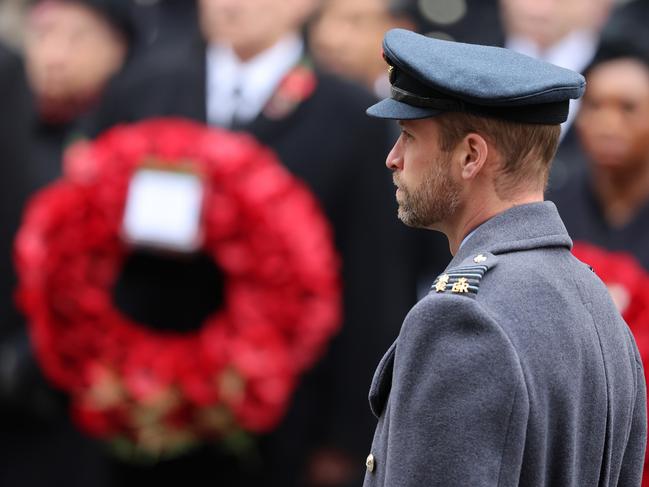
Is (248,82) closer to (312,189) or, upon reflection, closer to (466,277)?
(312,189)

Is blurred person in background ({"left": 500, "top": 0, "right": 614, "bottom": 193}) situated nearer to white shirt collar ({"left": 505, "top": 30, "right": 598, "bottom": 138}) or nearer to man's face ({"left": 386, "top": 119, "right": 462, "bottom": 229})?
white shirt collar ({"left": 505, "top": 30, "right": 598, "bottom": 138})

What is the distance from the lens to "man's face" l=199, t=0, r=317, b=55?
584cm

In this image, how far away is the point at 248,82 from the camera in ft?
19.2

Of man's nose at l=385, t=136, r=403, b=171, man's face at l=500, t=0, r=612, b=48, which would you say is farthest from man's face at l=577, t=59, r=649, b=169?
man's nose at l=385, t=136, r=403, b=171

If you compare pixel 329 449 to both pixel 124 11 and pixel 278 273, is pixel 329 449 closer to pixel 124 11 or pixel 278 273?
pixel 278 273

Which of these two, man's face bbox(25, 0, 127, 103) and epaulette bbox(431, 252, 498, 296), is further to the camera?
man's face bbox(25, 0, 127, 103)

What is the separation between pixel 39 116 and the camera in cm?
681

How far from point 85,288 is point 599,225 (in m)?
1.83

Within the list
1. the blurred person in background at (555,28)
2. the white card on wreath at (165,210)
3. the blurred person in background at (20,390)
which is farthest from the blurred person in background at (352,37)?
the white card on wreath at (165,210)

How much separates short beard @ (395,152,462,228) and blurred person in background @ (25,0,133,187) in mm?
4255

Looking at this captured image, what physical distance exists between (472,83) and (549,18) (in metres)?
4.75

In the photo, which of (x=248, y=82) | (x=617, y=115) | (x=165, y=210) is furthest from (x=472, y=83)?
(x=248, y=82)

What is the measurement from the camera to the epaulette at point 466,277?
264 centimetres

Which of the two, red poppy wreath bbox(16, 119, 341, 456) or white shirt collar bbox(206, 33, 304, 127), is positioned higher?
white shirt collar bbox(206, 33, 304, 127)
